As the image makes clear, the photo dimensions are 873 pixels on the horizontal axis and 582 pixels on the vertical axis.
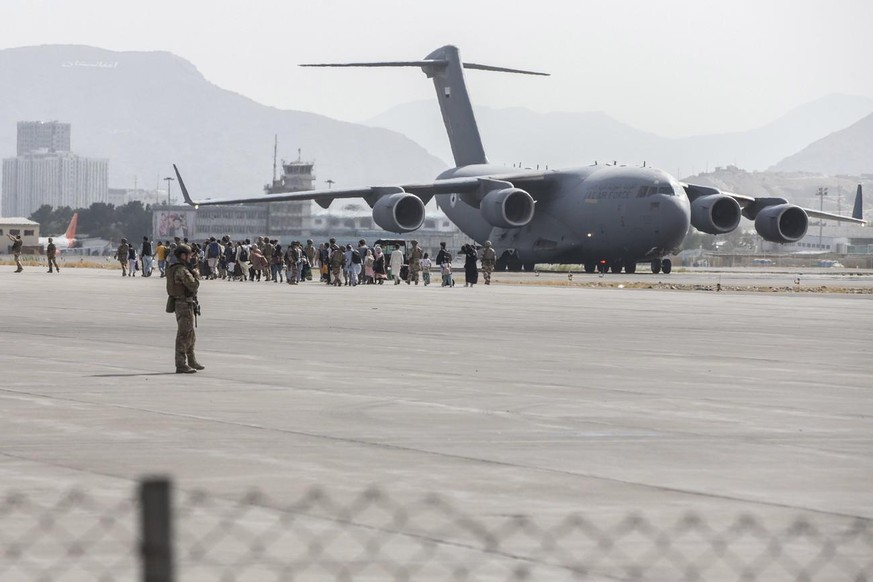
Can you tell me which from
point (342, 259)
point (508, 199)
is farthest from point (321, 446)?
point (508, 199)

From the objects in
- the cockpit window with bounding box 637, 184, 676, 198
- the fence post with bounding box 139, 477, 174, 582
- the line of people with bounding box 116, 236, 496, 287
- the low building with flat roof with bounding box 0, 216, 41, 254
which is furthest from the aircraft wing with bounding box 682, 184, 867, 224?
the low building with flat roof with bounding box 0, 216, 41, 254

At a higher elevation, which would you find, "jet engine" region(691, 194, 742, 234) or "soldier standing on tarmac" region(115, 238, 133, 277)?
"jet engine" region(691, 194, 742, 234)

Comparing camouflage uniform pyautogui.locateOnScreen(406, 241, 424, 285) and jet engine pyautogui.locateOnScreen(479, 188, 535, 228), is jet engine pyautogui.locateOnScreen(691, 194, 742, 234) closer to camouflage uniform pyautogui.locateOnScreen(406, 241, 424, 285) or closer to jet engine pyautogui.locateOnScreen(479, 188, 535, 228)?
jet engine pyautogui.locateOnScreen(479, 188, 535, 228)

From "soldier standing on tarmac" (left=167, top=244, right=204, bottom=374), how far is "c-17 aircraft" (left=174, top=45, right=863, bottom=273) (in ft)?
140

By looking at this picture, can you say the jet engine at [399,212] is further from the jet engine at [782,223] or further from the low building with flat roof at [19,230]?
the low building with flat roof at [19,230]

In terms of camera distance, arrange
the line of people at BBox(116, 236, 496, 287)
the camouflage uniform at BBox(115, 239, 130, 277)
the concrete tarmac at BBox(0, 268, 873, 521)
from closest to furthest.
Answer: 1. the concrete tarmac at BBox(0, 268, 873, 521)
2. the line of people at BBox(116, 236, 496, 287)
3. the camouflage uniform at BBox(115, 239, 130, 277)

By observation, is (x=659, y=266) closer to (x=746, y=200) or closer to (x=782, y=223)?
(x=746, y=200)

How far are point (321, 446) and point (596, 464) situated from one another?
2298 millimetres

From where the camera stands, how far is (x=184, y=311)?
1908 cm

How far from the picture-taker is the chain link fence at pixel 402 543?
777 cm

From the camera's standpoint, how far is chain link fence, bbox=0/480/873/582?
7.77 meters

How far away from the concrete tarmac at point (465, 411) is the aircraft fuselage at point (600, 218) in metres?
30.2

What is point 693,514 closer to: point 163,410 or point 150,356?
point 163,410

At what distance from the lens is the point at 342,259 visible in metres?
52.8
